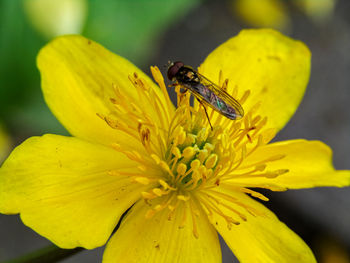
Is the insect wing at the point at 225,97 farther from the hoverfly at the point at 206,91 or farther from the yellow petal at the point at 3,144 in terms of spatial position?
the yellow petal at the point at 3,144

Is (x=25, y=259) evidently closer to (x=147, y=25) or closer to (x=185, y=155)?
(x=185, y=155)

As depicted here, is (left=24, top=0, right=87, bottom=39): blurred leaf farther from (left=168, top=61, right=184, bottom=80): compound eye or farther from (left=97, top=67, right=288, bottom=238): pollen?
(left=168, top=61, right=184, bottom=80): compound eye

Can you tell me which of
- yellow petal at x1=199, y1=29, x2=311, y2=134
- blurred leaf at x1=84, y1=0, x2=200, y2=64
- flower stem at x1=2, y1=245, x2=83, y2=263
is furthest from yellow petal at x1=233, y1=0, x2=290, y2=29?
flower stem at x1=2, y1=245, x2=83, y2=263

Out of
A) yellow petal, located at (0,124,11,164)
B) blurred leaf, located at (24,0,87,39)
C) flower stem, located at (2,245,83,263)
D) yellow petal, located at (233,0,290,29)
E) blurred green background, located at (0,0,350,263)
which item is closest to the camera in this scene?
flower stem, located at (2,245,83,263)

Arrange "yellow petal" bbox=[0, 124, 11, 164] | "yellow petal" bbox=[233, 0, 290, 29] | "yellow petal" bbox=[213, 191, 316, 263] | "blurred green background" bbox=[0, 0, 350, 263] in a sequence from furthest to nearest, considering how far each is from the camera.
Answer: "yellow petal" bbox=[233, 0, 290, 29]
"yellow petal" bbox=[0, 124, 11, 164]
"blurred green background" bbox=[0, 0, 350, 263]
"yellow petal" bbox=[213, 191, 316, 263]

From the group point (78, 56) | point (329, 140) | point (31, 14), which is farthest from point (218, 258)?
point (329, 140)

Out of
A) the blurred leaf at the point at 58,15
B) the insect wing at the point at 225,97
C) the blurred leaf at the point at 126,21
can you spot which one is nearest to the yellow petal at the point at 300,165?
the insect wing at the point at 225,97

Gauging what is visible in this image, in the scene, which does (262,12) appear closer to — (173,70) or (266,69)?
(266,69)
